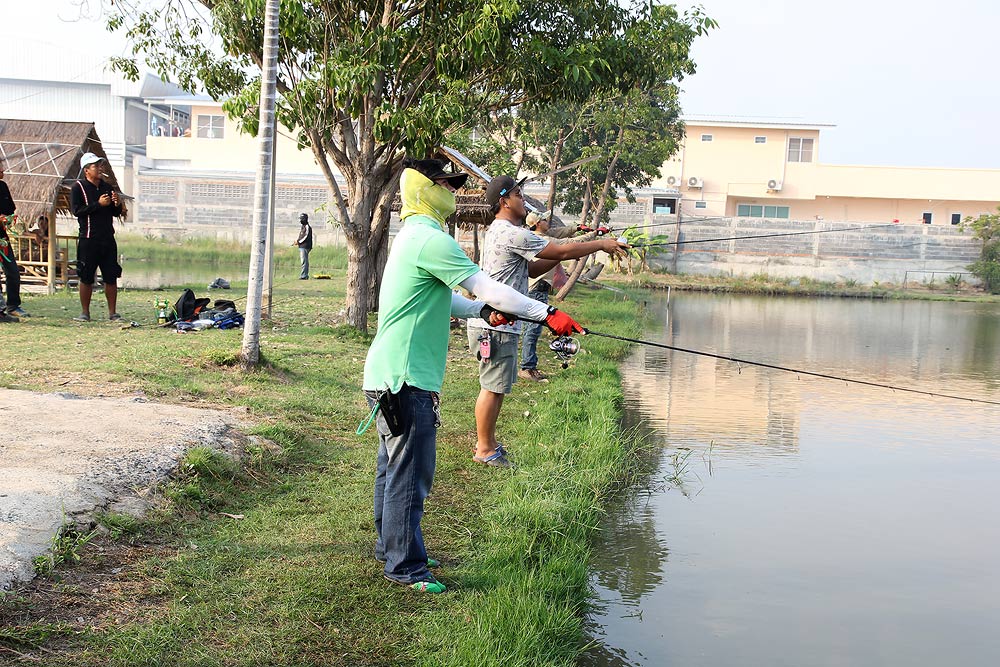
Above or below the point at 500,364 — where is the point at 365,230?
above

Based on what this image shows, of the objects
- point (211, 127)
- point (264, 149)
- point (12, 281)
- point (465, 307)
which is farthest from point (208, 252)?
point (465, 307)

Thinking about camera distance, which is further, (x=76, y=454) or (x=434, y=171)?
(x=76, y=454)

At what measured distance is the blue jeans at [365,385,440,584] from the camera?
14.1 ft

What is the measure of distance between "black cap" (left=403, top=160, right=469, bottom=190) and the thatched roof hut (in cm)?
1158

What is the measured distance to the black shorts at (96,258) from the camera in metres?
11.0

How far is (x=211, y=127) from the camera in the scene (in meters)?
46.3

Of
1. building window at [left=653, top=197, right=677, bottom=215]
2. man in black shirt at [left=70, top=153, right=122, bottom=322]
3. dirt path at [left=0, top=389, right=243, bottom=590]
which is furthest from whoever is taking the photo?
building window at [left=653, top=197, right=677, bottom=215]

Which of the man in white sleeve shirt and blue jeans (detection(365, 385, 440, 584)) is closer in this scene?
blue jeans (detection(365, 385, 440, 584))

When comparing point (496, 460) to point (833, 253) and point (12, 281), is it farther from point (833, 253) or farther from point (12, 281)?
point (833, 253)

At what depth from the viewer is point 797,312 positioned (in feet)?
81.8

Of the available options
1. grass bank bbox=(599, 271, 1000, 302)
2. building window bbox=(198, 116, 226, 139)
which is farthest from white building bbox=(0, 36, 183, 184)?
grass bank bbox=(599, 271, 1000, 302)

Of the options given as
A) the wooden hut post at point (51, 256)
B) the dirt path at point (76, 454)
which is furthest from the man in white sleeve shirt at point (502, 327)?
the wooden hut post at point (51, 256)

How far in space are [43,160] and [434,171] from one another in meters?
13.1

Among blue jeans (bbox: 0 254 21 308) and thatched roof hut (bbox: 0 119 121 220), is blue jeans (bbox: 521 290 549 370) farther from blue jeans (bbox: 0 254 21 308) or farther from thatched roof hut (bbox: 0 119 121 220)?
thatched roof hut (bbox: 0 119 121 220)
